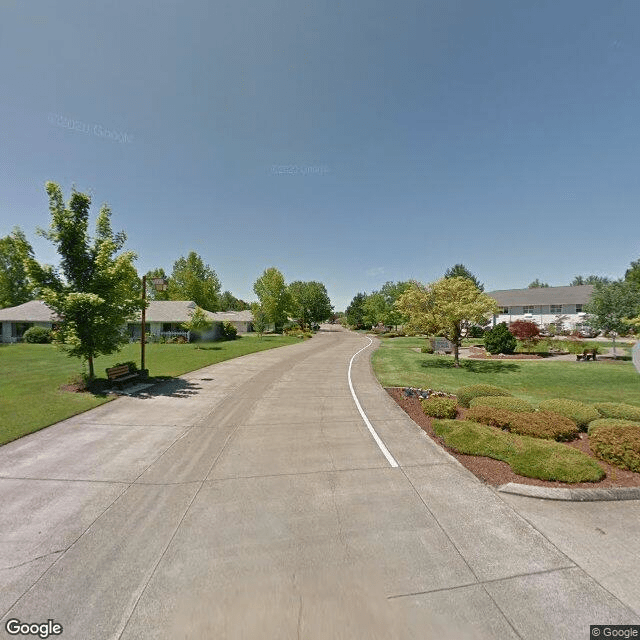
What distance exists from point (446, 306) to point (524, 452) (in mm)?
13462

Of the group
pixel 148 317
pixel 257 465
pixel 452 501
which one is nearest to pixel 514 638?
pixel 452 501

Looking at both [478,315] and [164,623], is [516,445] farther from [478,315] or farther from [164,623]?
[478,315]

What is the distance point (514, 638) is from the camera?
2.91m

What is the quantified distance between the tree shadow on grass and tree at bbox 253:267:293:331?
32996mm

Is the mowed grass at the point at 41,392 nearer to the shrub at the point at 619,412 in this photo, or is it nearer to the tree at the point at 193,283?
the shrub at the point at 619,412

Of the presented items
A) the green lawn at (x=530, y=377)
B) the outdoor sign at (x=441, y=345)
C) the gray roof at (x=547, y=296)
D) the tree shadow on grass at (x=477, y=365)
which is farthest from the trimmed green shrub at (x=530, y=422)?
the gray roof at (x=547, y=296)

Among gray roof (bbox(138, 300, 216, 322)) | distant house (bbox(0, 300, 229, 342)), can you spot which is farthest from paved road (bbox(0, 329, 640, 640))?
gray roof (bbox(138, 300, 216, 322))

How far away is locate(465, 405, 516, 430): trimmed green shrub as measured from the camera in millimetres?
8305

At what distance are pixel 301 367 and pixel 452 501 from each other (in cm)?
1517

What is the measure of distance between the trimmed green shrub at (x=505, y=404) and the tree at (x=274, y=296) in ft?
142

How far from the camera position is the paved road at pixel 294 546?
3.14 m

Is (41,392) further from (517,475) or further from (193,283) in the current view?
(193,283)

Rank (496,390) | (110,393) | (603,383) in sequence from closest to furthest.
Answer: (496,390) → (110,393) → (603,383)

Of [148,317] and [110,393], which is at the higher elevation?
[148,317]
